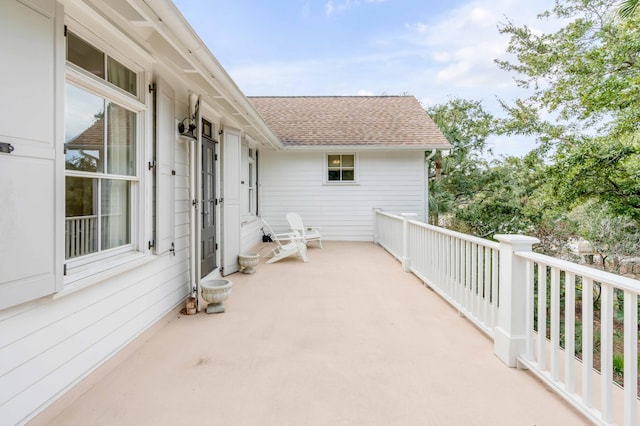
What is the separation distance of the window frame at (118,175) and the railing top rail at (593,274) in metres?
2.99

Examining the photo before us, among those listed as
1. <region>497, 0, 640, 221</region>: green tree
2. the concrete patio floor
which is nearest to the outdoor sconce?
the concrete patio floor

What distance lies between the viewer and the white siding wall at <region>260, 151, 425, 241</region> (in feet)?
29.9

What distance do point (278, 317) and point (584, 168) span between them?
6822 mm

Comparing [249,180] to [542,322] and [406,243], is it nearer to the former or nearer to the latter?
[406,243]

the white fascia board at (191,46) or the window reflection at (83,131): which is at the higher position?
the white fascia board at (191,46)

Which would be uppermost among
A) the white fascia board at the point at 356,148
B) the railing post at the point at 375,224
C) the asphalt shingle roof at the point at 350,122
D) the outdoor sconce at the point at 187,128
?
the asphalt shingle roof at the point at 350,122

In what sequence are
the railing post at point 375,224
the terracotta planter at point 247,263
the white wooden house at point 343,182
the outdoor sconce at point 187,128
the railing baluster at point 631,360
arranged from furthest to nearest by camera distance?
1. the white wooden house at point 343,182
2. the railing post at point 375,224
3. the terracotta planter at point 247,263
4. the outdoor sconce at point 187,128
5. the railing baluster at point 631,360

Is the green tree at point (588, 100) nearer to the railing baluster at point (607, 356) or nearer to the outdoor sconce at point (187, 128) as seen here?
the railing baluster at point (607, 356)

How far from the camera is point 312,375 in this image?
7.48 feet

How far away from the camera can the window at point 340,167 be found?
30.3ft

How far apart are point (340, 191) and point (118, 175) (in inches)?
272

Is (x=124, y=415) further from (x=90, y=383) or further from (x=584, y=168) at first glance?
(x=584, y=168)

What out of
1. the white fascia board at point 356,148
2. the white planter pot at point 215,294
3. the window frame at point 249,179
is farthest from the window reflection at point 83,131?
the white fascia board at point 356,148

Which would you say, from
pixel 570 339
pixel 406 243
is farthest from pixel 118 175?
pixel 406 243
